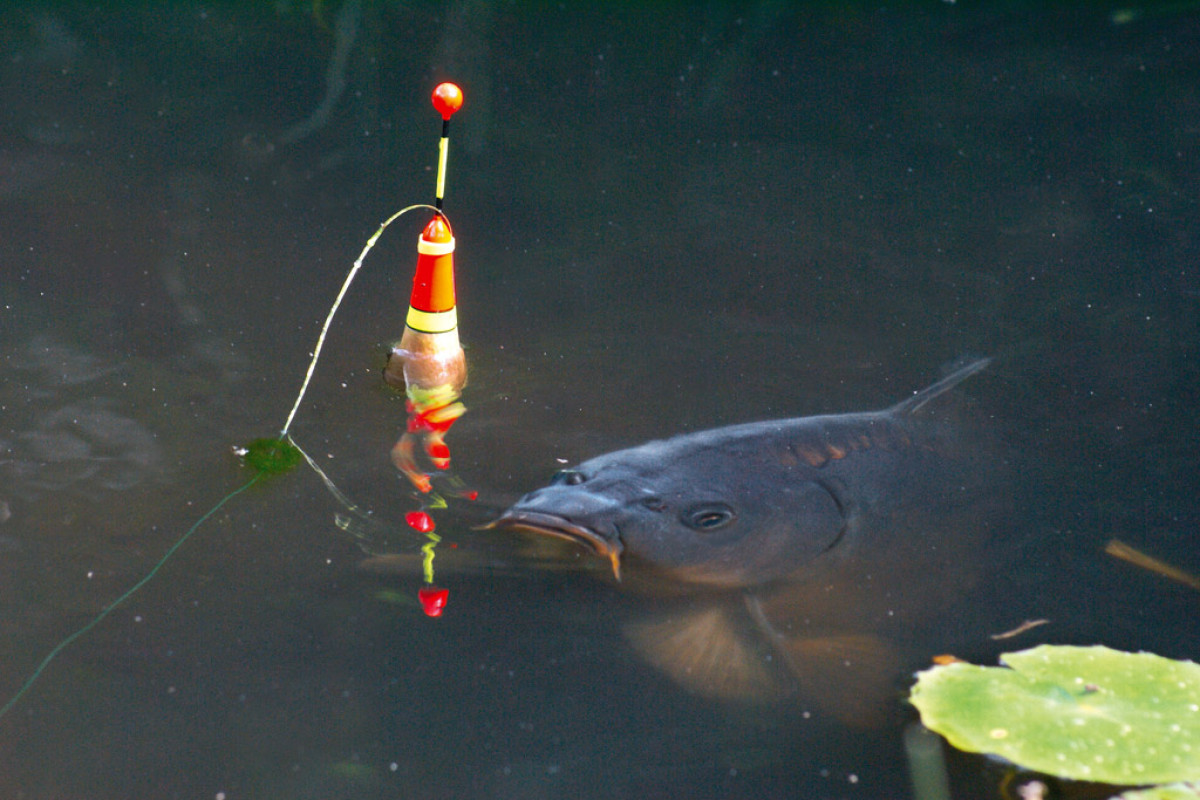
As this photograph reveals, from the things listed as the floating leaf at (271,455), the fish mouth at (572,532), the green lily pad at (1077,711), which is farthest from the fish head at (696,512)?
the floating leaf at (271,455)

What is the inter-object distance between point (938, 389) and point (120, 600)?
2.19 meters

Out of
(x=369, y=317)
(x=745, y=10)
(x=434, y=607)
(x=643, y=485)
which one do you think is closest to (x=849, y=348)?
(x=643, y=485)

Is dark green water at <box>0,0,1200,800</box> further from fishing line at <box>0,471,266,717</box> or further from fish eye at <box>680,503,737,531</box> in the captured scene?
fish eye at <box>680,503,737,531</box>

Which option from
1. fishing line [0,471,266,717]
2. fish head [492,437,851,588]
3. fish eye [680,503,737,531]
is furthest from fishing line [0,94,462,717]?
fish eye [680,503,737,531]

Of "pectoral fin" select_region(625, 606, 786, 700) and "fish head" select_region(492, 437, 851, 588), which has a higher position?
"fish head" select_region(492, 437, 851, 588)

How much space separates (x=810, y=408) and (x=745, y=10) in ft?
9.39

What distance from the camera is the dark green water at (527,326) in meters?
2.17

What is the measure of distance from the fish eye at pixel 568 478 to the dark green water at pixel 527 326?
0.16 meters

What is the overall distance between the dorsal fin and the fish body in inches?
5.2

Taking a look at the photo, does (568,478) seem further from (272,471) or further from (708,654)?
(272,471)

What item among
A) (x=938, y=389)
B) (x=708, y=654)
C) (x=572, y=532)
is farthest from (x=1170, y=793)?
(x=938, y=389)

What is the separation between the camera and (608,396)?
3.20m

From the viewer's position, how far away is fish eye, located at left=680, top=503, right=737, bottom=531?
100 inches

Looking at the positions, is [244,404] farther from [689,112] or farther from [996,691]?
[689,112]
